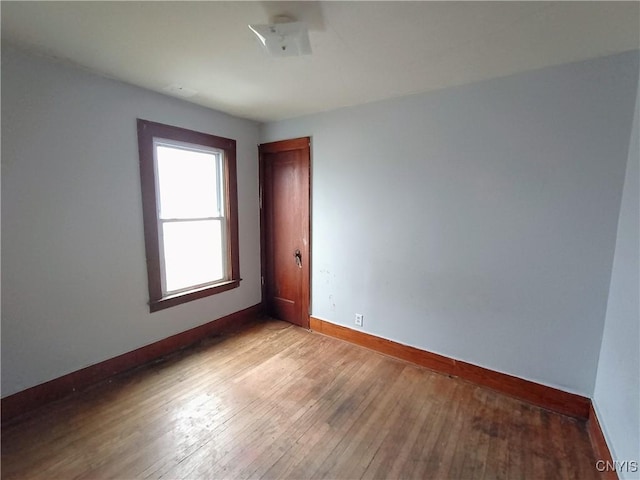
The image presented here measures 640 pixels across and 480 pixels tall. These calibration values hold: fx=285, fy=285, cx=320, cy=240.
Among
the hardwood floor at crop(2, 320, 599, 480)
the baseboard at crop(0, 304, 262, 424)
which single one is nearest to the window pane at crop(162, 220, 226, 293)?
the baseboard at crop(0, 304, 262, 424)

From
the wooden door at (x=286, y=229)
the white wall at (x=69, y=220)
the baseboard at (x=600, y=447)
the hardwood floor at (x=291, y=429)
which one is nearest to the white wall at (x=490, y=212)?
the baseboard at (x=600, y=447)

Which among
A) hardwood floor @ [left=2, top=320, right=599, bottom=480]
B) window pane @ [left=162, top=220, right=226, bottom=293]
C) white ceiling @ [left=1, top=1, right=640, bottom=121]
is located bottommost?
hardwood floor @ [left=2, top=320, right=599, bottom=480]

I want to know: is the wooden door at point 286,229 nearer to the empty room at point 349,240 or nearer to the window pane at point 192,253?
the empty room at point 349,240

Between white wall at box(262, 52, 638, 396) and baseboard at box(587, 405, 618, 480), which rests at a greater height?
white wall at box(262, 52, 638, 396)

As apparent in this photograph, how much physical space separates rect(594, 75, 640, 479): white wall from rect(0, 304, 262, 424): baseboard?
128 inches

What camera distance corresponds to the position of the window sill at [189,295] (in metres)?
A: 2.72

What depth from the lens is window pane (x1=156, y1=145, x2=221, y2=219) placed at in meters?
2.76

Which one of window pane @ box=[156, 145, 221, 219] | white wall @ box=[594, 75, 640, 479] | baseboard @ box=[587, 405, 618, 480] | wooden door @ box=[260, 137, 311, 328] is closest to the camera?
white wall @ box=[594, 75, 640, 479]

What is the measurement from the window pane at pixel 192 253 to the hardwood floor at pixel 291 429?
854mm

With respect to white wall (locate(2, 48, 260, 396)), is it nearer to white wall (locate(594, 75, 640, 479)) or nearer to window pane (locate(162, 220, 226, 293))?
window pane (locate(162, 220, 226, 293))

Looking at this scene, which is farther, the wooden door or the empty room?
the wooden door

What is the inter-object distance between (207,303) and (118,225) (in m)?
1.21

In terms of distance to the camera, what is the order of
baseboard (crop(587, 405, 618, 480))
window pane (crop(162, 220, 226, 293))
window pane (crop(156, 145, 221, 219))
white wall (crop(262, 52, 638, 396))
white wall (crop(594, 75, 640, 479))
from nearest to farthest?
white wall (crop(594, 75, 640, 479)) < baseboard (crop(587, 405, 618, 480)) < white wall (crop(262, 52, 638, 396)) < window pane (crop(156, 145, 221, 219)) < window pane (crop(162, 220, 226, 293))

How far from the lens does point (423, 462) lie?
167 cm
